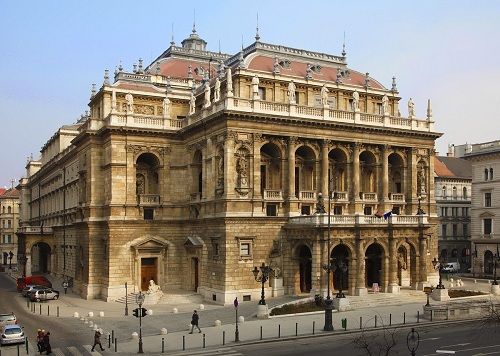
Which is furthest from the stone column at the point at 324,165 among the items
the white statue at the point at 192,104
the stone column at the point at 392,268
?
the white statue at the point at 192,104

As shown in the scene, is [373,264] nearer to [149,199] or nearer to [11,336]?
[149,199]

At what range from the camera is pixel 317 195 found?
5497 centimetres

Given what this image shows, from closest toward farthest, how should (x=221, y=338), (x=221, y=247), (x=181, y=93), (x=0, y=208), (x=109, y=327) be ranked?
(x=221, y=338) < (x=109, y=327) < (x=221, y=247) < (x=181, y=93) < (x=0, y=208)

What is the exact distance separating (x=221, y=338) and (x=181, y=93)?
32846 millimetres

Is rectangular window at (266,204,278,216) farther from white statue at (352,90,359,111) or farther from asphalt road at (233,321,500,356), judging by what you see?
asphalt road at (233,321,500,356)

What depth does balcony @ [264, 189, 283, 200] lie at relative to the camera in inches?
2071

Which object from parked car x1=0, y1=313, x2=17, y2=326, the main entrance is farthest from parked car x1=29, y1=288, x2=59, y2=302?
parked car x1=0, y1=313, x2=17, y2=326

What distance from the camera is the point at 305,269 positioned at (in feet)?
174

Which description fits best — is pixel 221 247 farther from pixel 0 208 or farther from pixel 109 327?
pixel 0 208

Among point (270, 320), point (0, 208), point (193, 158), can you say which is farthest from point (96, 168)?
point (0, 208)

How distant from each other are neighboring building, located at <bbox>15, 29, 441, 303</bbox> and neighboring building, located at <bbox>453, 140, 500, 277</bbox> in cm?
2011

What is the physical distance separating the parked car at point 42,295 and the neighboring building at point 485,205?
2099 inches

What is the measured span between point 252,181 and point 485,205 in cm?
4168

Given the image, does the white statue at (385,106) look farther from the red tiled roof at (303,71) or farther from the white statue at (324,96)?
the white statue at (324,96)
